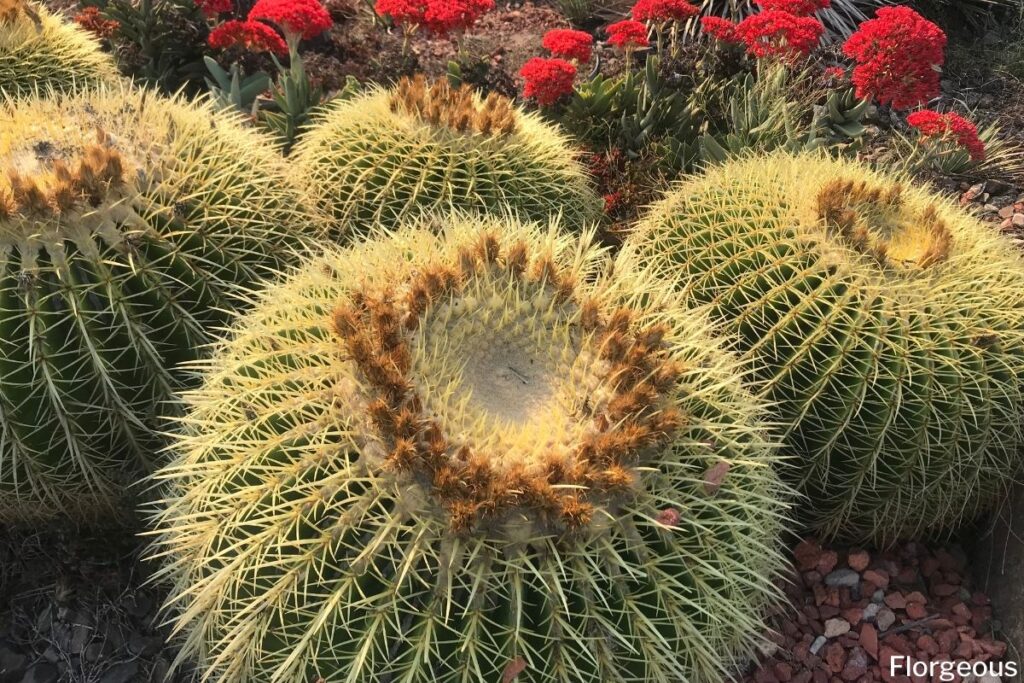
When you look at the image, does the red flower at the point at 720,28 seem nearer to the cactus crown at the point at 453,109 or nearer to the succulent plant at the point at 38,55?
the cactus crown at the point at 453,109

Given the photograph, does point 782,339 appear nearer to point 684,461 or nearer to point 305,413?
point 684,461

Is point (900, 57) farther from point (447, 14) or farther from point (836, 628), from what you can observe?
point (836, 628)

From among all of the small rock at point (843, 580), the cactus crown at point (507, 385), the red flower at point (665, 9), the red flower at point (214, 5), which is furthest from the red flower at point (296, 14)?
the small rock at point (843, 580)

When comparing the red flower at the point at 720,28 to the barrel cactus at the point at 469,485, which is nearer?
the barrel cactus at the point at 469,485

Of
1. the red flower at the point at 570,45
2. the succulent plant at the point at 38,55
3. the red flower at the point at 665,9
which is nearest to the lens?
the succulent plant at the point at 38,55

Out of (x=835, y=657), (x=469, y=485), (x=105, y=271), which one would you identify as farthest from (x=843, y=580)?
(x=105, y=271)

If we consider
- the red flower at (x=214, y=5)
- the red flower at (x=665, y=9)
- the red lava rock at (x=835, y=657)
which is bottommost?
the red lava rock at (x=835, y=657)

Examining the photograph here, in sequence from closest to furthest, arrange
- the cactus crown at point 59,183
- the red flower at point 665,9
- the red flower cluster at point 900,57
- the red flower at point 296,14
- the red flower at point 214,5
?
the cactus crown at point 59,183
the red flower cluster at point 900,57
the red flower at point 296,14
the red flower at point 665,9
the red flower at point 214,5

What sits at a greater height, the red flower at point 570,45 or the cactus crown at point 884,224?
the cactus crown at point 884,224
